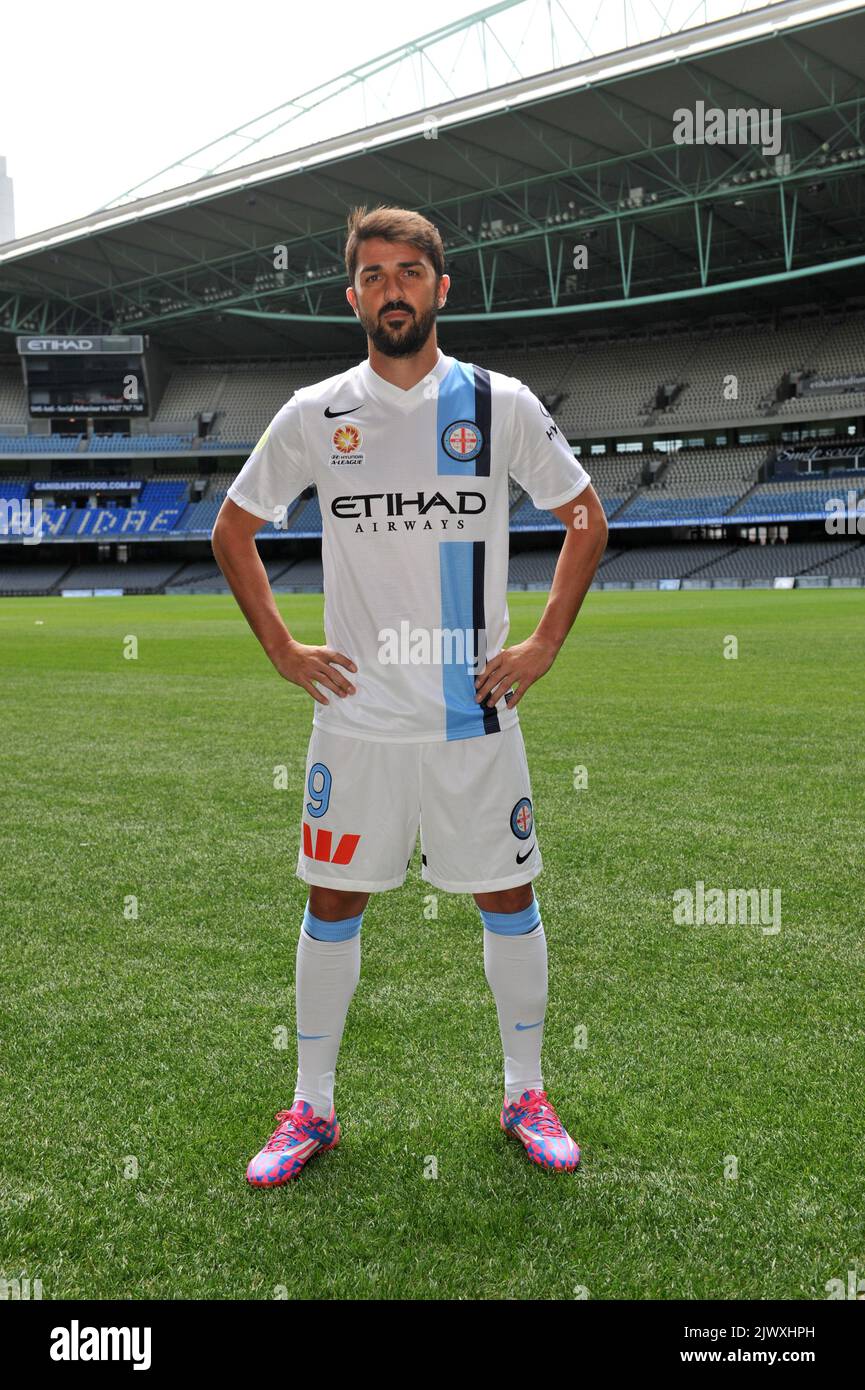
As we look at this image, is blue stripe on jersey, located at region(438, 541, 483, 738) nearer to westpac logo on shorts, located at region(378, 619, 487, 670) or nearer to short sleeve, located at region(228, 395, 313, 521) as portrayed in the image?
westpac logo on shorts, located at region(378, 619, 487, 670)

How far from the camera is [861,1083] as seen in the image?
9.23 feet

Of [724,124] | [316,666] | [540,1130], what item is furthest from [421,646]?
[724,124]

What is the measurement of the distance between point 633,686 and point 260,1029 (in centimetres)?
861

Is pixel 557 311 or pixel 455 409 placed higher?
pixel 557 311

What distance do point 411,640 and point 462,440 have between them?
52 centimetres

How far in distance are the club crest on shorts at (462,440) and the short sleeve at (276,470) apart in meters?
0.40

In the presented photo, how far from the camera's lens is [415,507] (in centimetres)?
251

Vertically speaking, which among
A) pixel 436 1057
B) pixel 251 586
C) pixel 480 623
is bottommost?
pixel 436 1057

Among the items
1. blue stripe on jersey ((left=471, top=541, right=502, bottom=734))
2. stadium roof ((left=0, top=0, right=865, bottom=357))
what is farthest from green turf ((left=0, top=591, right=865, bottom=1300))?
stadium roof ((left=0, top=0, right=865, bottom=357))

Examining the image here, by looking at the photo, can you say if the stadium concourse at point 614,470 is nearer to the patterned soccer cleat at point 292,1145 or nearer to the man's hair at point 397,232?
the man's hair at point 397,232

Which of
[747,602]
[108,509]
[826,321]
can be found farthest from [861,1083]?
[108,509]
